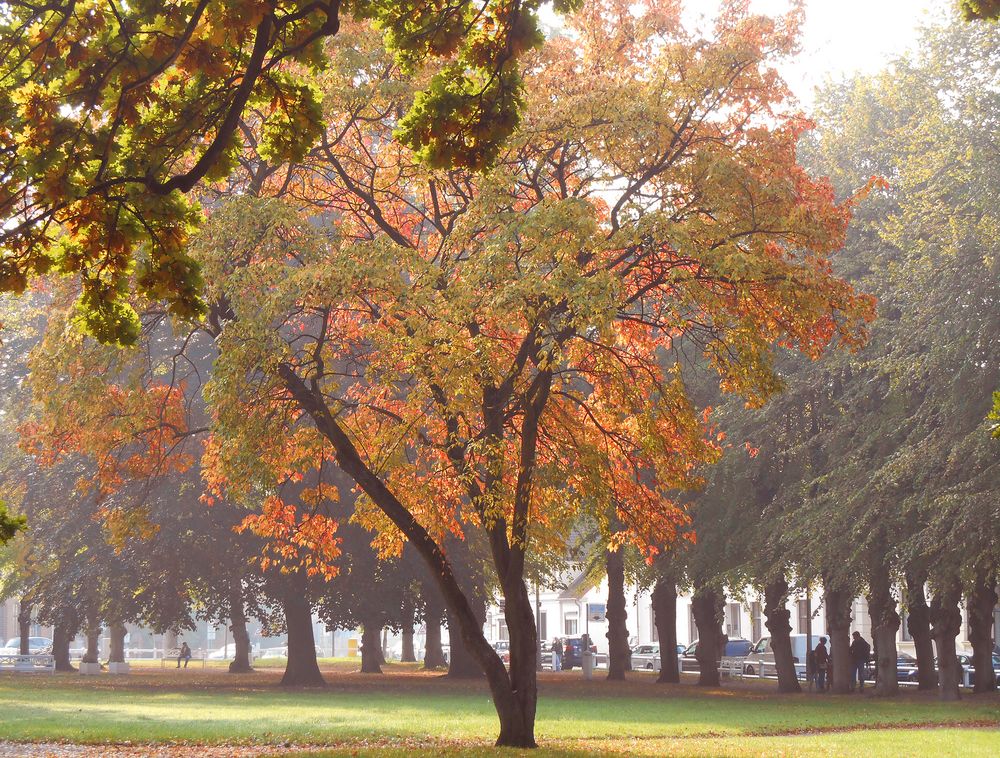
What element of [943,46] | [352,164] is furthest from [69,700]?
[943,46]

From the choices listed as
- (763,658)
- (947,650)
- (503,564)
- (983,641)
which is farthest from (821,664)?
(503,564)

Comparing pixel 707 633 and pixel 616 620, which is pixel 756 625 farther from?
pixel 707 633

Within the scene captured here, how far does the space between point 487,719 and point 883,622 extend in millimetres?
12713

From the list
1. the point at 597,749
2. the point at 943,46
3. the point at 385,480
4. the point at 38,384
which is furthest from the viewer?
the point at 943,46

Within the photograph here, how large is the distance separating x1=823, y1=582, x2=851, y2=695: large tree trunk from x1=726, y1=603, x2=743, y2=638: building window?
33.9m

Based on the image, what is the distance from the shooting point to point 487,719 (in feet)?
75.9

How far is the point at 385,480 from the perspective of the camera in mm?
20438

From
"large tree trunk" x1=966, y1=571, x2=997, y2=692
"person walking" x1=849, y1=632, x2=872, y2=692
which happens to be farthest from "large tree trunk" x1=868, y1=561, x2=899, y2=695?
"person walking" x1=849, y1=632, x2=872, y2=692

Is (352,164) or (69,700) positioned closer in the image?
(352,164)

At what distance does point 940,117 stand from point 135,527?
1837 cm

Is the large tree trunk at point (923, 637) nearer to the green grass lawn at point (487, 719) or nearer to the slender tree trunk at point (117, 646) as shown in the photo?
the green grass lawn at point (487, 719)

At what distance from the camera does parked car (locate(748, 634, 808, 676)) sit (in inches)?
1979

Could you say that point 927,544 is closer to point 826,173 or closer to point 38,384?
point 826,173

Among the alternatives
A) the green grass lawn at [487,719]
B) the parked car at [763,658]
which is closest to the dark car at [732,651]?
the parked car at [763,658]
